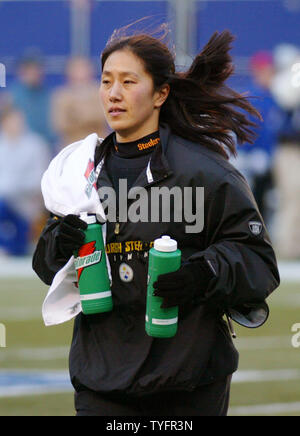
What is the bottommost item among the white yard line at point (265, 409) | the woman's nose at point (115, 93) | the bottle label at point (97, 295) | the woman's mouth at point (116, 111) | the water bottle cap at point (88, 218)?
the white yard line at point (265, 409)

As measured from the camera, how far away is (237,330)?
954 cm

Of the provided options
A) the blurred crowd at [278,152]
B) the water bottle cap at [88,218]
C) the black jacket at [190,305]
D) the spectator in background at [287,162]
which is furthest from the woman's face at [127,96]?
the spectator in background at [287,162]

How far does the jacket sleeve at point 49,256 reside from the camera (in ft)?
13.1

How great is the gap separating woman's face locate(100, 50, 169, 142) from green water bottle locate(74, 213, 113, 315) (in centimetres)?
41

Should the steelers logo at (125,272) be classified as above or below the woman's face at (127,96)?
below

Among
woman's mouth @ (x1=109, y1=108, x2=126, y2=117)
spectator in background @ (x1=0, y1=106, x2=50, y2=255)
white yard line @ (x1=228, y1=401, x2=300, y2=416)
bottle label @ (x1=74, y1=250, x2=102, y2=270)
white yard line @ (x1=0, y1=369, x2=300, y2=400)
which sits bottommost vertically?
spectator in background @ (x1=0, y1=106, x2=50, y2=255)

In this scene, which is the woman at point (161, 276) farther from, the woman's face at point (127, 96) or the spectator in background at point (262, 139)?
the spectator in background at point (262, 139)

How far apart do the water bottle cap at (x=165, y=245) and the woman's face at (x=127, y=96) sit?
0.59m

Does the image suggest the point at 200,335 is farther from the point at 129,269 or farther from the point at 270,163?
the point at 270,163

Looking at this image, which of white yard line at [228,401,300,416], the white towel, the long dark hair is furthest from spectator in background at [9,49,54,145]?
the white towel

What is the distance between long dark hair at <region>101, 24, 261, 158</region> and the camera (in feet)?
13.3

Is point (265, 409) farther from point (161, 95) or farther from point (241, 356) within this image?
point (161, 95)

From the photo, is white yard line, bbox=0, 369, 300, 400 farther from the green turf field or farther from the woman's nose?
the woman's nose
